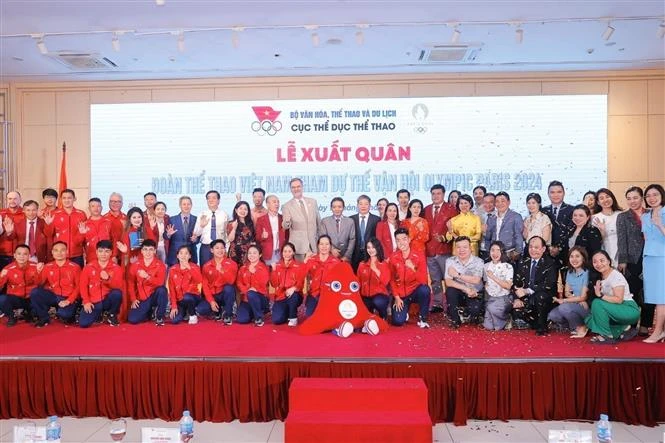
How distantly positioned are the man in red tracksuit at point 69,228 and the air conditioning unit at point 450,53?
4.13m

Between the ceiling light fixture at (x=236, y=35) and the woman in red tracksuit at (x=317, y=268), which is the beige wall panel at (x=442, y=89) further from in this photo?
the woman in red tracksuit at (x=317, y=268)

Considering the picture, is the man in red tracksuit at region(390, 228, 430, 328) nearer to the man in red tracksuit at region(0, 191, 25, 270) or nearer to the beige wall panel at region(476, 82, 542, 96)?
the beige wall panel at region(476, 82, 542, 96)

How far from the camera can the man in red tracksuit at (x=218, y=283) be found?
14.8 feet

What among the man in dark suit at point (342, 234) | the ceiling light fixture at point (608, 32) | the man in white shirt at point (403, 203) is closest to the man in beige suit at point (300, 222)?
the man in dark suit at point (342, 234)

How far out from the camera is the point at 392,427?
8.79 ft

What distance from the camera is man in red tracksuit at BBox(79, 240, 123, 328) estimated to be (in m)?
4.42

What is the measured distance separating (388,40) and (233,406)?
407cm

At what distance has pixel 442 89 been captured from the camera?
6656mm

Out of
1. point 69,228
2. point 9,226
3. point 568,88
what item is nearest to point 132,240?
point 69,228

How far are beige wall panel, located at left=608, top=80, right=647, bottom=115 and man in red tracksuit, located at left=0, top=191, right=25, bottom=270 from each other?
23.1ft

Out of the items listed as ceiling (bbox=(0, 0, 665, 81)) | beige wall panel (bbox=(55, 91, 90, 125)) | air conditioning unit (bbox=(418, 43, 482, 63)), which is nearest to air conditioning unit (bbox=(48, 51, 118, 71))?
ceiling (bbox=(0, 0, 665, 81))

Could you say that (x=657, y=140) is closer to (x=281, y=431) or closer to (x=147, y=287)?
(x=281, y=431)

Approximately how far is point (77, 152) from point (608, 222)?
649 centimetres

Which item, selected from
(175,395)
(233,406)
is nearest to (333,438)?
(233,406)
